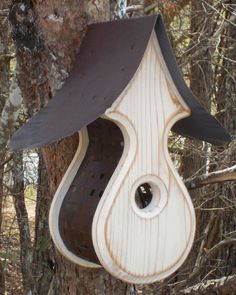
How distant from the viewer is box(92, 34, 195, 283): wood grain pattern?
1.56 m

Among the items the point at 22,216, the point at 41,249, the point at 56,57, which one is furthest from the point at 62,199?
the point at 22,216

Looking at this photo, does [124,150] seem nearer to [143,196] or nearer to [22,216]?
[143,196]

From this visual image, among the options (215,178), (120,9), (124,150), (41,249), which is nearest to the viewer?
(124,150)

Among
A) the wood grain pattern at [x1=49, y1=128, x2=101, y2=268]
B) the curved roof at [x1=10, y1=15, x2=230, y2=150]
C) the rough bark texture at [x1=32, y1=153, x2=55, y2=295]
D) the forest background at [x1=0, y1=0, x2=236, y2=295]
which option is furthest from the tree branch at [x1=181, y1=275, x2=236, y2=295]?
the curved roof at [x1=10, y1=15, x2=230, y2=150]

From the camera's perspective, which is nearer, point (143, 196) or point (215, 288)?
point (143, 196)

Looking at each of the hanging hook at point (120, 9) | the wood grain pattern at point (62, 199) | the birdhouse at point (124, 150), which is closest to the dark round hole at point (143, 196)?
the birdhouse at point (124, 150)

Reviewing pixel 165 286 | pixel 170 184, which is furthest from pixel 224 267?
pixel 170 184

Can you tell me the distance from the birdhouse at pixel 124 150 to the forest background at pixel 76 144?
3.9 inches

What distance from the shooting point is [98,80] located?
1646 mm

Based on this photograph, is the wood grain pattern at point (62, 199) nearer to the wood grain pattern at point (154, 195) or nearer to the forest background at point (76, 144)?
the forest background at point (76, 144)

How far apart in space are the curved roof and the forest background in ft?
0.28

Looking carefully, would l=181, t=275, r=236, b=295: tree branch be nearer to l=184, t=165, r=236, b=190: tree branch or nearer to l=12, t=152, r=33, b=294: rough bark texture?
l=184, t=165, r=236, b=190: tree branch

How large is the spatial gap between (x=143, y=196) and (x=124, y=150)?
0.69 feet

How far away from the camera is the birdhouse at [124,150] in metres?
1.56
